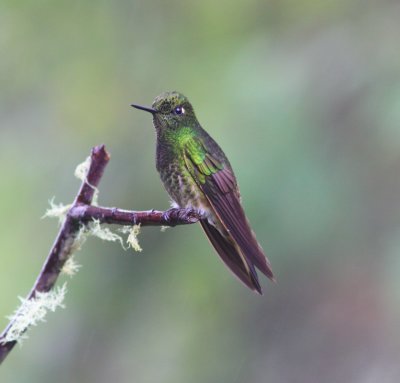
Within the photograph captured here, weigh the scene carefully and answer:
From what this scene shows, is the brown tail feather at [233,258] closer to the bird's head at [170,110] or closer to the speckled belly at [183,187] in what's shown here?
the speckled belly at [183,187]

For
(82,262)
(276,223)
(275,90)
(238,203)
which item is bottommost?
(238,203)

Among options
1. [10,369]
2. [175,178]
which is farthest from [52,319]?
[175,178]

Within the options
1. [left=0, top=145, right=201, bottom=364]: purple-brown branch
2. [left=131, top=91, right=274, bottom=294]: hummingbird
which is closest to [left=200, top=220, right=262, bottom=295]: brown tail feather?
[left=131, top=91, right=274, bottom=294]: hummingbird

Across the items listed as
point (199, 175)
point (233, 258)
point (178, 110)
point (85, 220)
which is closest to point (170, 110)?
point (178, 110)

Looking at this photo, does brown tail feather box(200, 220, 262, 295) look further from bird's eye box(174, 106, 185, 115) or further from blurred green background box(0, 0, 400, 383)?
blurred green background box(0, 0, 400, 383)

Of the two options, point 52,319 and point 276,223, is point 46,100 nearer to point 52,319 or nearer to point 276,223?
point 52,319

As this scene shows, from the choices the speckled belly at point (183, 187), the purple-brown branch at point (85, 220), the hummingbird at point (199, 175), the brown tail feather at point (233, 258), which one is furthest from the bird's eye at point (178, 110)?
the purple-brown branch at point (85, 220)
